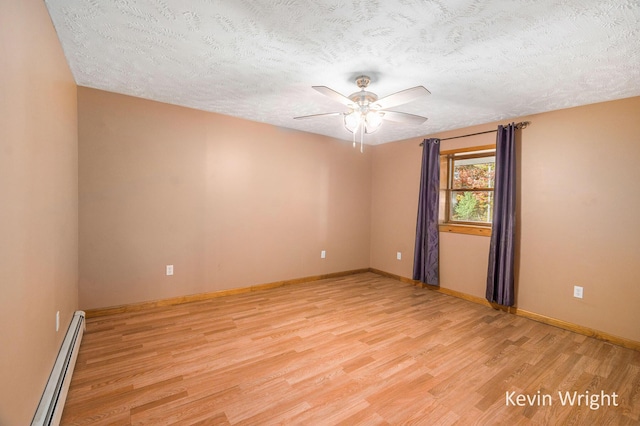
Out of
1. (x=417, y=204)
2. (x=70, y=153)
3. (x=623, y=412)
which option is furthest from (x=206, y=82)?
(x=623, y=412)

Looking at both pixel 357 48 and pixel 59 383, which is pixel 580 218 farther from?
pixel 59 383

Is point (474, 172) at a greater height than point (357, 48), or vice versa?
point (357, 48)

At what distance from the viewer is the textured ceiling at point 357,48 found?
→ 1.62 meters

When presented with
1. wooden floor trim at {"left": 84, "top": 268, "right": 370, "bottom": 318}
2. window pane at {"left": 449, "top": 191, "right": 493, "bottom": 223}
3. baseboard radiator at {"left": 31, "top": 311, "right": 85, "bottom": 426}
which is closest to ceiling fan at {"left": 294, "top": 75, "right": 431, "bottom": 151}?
window pane at {"left": 449, "top": 191, "right": 493, "bottom": 223}

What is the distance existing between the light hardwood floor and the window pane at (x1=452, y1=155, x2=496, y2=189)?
1791 mm

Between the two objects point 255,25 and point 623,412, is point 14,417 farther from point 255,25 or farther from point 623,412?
point 623,412

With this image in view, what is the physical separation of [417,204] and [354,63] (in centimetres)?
286

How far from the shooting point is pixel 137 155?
3.16 metres

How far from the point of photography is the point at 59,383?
66.5 inches

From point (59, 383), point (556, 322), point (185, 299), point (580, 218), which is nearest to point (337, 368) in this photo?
point (59, 383)

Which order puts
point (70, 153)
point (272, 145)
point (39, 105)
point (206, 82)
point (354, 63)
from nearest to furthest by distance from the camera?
point (39, 105) < point (354, 63) < point (70, 153) < point (206, 82) < point (272, 145)

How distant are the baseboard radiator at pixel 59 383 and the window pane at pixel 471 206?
4599 mm

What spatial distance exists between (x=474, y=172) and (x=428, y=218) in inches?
36.8

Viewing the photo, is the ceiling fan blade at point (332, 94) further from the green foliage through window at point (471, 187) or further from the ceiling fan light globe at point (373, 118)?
the green foliage through window at point (471, 187)
